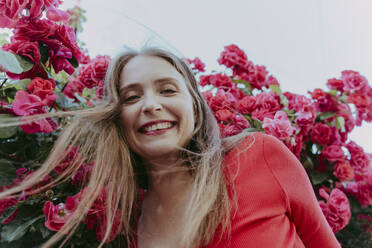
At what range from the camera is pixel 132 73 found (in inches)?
43.8

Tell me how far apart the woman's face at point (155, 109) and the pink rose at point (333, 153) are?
600 millimetres

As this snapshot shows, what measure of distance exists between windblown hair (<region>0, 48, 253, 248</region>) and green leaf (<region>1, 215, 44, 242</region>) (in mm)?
81

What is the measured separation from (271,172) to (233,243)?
0.76ft

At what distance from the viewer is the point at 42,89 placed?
3.07 ft

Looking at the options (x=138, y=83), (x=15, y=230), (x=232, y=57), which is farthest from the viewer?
(x=232, y=57)

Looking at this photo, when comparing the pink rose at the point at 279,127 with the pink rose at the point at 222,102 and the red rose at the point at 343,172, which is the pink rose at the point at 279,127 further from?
the red rose at the point at 343,172

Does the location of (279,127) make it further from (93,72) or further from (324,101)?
(93,72)

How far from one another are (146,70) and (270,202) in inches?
21.3

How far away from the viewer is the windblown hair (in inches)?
38.0

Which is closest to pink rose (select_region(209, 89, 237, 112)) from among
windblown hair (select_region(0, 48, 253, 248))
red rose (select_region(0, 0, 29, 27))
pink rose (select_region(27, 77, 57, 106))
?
windblown hair (select_region(0, 48, 253, 248))

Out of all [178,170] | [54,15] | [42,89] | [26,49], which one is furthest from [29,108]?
[178,170]

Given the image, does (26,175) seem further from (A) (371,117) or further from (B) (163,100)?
(A) (371,117)

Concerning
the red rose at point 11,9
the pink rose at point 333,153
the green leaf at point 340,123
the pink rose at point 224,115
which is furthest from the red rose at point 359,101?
the red rose at point 11,9

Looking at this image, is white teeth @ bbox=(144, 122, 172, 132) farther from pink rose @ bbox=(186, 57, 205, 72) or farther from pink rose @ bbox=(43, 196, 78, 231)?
pink rose @ bbox=(186, 57, 205, 72)
